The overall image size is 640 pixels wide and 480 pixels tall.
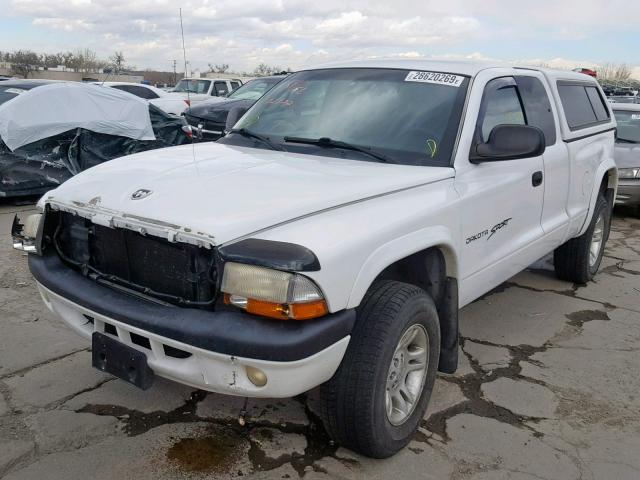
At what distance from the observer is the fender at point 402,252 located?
2422 millimetres

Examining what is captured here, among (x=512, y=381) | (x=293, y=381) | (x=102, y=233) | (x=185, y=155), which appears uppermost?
(x=185, y=155)

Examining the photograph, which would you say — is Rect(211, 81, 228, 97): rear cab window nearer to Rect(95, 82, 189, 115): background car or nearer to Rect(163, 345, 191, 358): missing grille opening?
Rect(95, 82, 189, 115): background car

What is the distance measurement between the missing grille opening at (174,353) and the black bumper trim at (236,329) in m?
0.11

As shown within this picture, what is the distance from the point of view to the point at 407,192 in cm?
292

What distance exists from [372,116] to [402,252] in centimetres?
114

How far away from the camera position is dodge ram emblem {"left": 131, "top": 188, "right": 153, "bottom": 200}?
2.63 meters

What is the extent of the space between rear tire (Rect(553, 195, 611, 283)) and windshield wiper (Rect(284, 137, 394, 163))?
2.79 metres

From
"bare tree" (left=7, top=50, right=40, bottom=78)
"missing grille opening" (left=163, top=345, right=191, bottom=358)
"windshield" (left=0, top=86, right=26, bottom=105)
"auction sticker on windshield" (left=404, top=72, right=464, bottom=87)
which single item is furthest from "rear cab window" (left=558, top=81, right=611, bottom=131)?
"bare tree" (left=7, top=50, right=40, bottom=78)

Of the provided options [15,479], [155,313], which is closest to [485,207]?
[155,313]

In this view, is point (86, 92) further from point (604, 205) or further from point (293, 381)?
point (293, 381)

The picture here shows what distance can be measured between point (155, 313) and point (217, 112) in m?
9.20

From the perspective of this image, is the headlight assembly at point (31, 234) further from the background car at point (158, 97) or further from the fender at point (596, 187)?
the background car at point (158, 97)

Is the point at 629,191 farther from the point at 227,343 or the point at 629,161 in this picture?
the point at 227,343

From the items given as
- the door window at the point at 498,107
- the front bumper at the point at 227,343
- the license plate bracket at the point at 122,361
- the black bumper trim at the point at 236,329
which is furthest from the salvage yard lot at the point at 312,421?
the door window at the point at 498,107
